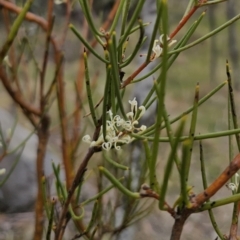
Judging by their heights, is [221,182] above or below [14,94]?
below

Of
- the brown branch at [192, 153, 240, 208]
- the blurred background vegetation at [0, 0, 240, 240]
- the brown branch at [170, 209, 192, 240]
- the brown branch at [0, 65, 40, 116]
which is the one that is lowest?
the brown branch at [170, 209, 192, 240]

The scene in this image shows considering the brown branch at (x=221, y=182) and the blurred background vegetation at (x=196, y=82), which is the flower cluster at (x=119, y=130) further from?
the blurred background vegetation at (x=196, y=82)

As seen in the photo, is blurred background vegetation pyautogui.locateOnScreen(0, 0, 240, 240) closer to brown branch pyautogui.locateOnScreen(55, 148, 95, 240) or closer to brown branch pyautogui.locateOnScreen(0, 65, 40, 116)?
brown branch pyautogui.locateOnScreen(0, 65, 40, 116)

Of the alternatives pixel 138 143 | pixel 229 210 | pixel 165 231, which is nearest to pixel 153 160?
pixel 138 143

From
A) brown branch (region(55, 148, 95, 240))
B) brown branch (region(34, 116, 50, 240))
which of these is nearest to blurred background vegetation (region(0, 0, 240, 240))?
brown branch (region(34, 116, 50, 240))

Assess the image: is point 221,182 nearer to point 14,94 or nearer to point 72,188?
point 72,188

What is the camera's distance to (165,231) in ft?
4.24

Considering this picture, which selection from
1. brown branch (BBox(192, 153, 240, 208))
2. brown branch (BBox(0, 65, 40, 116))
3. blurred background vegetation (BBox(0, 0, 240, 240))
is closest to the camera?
brown branch (BBox(192, 153, 240, 208))

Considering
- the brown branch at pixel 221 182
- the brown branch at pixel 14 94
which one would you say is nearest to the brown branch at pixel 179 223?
the brown branch at pixel 221 182

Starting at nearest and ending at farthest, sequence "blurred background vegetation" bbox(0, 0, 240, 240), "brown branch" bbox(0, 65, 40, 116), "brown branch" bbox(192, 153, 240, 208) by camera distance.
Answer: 1. "brown branch" bbox(192, 153, 240, 208)
2. "brown branch" bbox(0, 65, 40, 116)
3. "blurred background vegetation" bbox(0, 0, 240, 240)

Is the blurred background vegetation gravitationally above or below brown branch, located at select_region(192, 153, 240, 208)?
above

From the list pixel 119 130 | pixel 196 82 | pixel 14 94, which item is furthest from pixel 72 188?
pixel 196 82

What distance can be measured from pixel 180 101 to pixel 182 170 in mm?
2557

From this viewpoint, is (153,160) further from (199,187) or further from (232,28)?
(232,28)
